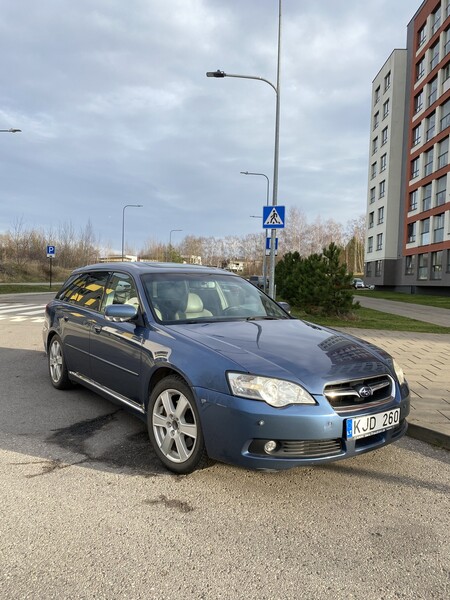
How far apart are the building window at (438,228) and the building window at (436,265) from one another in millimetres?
1030

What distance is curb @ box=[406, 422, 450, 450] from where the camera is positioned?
4031 millimetres

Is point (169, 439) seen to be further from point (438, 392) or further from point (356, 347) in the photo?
point (438, 392)

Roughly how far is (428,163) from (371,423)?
1641 inches

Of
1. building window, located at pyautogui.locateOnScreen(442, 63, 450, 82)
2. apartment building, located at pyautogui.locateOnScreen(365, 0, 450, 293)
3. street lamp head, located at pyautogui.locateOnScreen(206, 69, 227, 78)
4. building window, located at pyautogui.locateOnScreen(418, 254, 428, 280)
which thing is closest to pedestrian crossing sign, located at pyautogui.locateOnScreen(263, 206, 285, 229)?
street lamp head, located at pyautogui.locateOnScreen(206, 69, 227, 78)

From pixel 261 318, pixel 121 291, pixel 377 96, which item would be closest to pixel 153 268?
pixel 121 291

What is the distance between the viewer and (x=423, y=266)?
130 ft

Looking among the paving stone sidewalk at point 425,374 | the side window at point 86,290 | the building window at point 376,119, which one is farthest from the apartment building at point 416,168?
the side window at point 86,290

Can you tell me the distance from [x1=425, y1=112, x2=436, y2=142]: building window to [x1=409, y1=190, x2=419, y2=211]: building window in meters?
4.76

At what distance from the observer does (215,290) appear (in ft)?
15.1

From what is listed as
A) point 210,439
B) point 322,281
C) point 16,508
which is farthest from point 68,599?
point 322,281

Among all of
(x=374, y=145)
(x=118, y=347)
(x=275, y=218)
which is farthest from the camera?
(x=374, y=145)

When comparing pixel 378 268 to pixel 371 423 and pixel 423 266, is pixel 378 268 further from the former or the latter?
pixel 371 423

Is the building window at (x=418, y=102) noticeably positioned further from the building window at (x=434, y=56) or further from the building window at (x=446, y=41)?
the building window at (x=446, y=41)

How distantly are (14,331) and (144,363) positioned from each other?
28.4 feet
